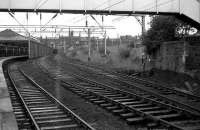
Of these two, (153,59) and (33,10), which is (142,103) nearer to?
(33,10)

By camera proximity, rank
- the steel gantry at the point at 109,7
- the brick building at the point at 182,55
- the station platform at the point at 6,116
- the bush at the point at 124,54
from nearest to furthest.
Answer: the station platform at the point at 6,116, the steel gantry at the point at 109,7, the brick building at the point at 182,55, the bush at the point at 124,54

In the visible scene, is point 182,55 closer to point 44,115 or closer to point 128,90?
point 128,90

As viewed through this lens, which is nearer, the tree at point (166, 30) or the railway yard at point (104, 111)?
the railway yard at point (104, 111)

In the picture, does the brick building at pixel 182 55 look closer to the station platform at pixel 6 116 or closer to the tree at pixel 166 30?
the tree at pixel 166 30

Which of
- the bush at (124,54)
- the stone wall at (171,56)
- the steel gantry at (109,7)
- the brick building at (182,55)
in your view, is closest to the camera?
the steel gantry at (109,7)

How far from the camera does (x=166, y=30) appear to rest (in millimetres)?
20969

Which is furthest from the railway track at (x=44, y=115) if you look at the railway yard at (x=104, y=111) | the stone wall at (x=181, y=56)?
the stone wall at (x=181, y=56)

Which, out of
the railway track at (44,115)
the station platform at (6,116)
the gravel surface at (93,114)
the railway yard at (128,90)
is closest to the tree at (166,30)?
the railway yard at (128,90)

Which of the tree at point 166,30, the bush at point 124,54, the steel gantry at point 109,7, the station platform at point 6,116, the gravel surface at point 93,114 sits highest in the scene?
the steel gantry at point 109,7

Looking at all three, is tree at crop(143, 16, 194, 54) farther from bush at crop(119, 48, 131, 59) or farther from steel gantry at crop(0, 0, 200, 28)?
bush at crop(119, 48, 131, 59)

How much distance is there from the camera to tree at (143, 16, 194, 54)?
2058 centimetres

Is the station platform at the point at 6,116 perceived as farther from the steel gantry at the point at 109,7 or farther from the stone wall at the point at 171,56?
the stone wall at the point at 171,56

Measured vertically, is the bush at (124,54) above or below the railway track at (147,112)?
above

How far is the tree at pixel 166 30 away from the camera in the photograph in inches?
810
